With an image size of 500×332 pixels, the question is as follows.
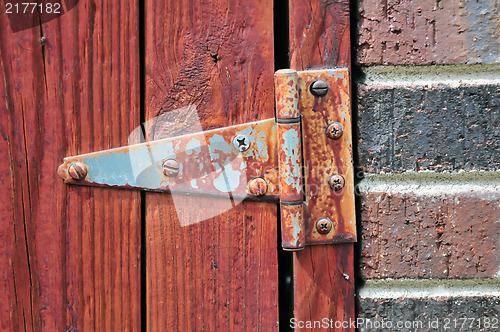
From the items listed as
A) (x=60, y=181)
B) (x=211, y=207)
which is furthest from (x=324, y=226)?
(x=60, y=181)

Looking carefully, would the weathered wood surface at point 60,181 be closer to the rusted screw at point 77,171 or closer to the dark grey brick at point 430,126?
the rusted screw at point 77,171

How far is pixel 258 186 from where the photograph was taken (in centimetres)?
59

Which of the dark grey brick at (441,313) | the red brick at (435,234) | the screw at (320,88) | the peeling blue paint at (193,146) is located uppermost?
the screw at (320,88)

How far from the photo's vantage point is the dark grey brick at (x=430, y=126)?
1.88 feet

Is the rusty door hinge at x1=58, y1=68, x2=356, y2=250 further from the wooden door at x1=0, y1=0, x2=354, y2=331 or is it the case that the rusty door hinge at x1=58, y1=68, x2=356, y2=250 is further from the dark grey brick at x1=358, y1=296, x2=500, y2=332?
the dark grey brick at x1=358, y1=296, x2=500, y2=332

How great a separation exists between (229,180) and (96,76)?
261mm

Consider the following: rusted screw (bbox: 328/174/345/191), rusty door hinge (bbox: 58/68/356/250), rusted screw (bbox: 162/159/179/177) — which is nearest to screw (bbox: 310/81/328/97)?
rusty door hinge (bbox: 58/68/356/250)

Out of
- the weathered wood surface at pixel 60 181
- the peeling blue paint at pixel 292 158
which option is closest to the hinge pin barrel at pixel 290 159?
the peeling blue paint at pixel 292 158

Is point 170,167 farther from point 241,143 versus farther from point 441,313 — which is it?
point 441,313

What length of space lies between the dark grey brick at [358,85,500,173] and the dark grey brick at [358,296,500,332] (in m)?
0.20

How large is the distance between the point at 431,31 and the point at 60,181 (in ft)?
1.97

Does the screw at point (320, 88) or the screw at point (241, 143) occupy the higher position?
the screw at point (320, 88)

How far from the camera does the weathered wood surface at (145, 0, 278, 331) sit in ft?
1.96

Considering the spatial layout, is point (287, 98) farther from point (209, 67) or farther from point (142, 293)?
point (142, 293)
